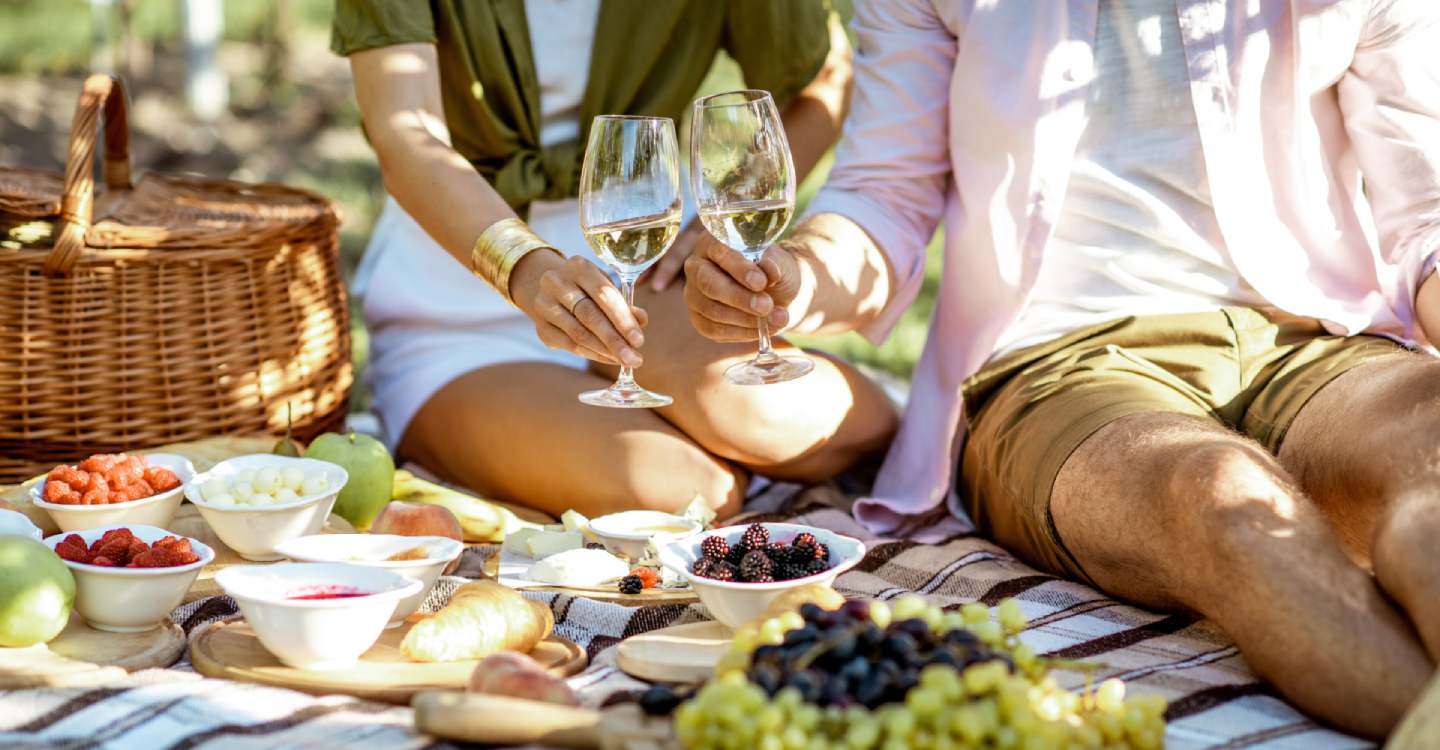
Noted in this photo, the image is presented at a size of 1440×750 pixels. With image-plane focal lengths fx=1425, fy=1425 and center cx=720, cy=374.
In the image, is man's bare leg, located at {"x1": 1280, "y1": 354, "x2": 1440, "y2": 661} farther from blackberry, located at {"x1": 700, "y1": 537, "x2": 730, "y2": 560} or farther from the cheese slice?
the cheese slice

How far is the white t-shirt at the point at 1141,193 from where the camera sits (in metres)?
2.62

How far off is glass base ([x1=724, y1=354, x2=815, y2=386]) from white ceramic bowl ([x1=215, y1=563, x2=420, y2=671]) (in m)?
0.59

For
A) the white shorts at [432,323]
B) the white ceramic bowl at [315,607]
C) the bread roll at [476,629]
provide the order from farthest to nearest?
the white shorts at [432,323]
the bread roll at [476,629]
the white ceramic bowl at [315,607]

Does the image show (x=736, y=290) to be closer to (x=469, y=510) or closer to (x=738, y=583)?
(x=738, y=583)

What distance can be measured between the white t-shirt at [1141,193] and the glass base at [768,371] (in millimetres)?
Result: 705

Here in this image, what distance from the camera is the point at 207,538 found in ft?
8.20

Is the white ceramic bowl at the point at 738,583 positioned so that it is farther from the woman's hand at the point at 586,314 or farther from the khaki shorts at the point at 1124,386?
the khaki shorts at the point at 1124,386

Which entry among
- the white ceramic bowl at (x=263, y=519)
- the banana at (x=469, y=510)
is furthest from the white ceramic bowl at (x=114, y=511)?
the banana at (x=469, y=510)

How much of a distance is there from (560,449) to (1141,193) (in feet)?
4.12

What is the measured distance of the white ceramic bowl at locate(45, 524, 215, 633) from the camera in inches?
78.5

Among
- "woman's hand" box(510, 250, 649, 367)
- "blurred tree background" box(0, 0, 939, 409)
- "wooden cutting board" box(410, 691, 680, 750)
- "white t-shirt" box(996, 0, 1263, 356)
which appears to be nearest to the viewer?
"wooden cutting board" box(410, 691, 680, 750)

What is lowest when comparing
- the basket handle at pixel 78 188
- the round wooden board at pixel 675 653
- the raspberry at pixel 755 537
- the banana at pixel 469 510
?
the banana at pixel 469 510

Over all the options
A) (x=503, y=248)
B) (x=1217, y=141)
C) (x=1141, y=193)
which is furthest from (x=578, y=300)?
(x=1217, y=141)

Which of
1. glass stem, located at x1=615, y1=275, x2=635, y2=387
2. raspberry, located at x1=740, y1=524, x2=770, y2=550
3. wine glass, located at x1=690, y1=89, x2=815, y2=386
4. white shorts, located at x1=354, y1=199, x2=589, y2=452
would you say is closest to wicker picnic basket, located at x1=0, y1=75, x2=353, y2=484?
white shorts, located at x1=354, y1=199, x2=589, y2=452
